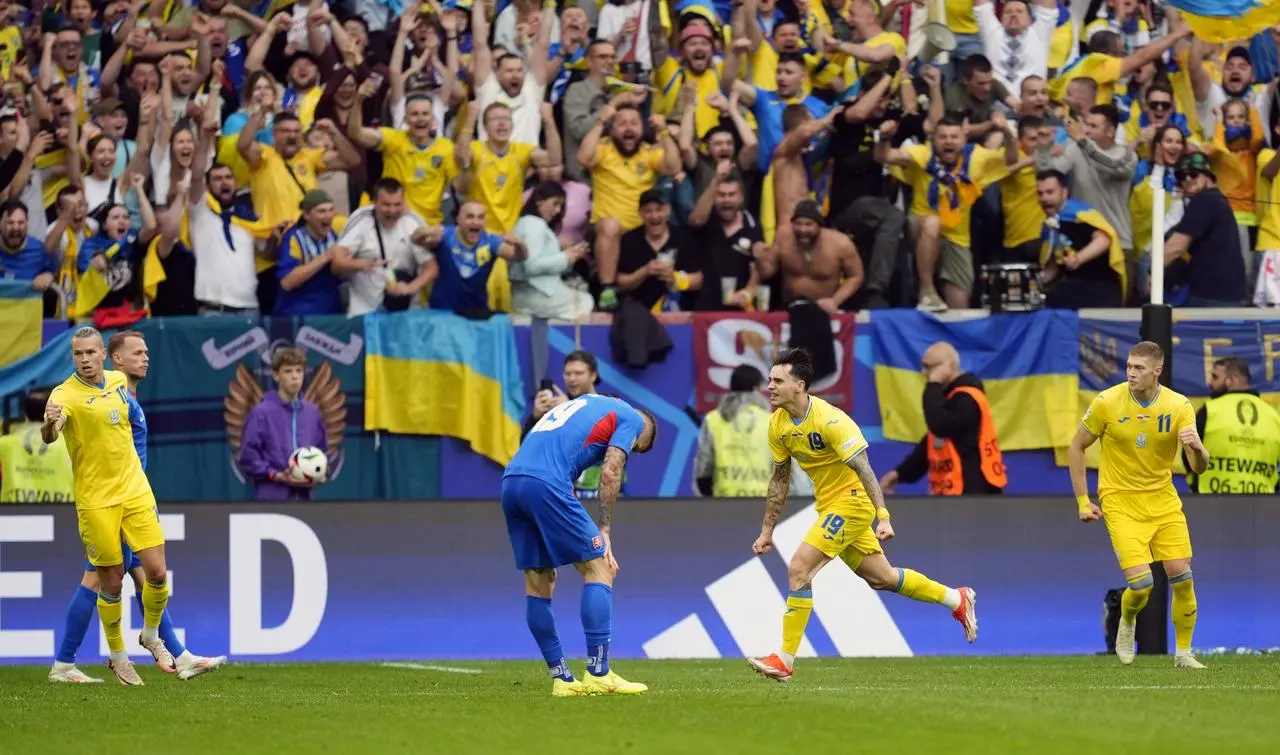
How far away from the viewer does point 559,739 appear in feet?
29.0

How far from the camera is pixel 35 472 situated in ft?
56.0

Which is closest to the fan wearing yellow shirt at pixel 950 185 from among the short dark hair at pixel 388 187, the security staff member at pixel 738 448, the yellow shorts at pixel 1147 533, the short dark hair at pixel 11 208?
the security staff member at pixel 738 448

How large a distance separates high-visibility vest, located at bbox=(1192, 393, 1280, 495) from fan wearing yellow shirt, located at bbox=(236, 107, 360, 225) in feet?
30.0

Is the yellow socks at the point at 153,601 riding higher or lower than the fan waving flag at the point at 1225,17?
lower

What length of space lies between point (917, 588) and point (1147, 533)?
1743 mm

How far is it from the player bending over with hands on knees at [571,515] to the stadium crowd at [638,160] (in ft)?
25.0

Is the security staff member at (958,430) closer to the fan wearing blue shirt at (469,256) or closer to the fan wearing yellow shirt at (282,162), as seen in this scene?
the fan wearing blue shirt at (469,256)

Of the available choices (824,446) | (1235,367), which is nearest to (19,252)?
(824,446)

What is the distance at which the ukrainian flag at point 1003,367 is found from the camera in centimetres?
1811

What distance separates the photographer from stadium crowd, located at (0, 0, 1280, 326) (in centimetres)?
1853

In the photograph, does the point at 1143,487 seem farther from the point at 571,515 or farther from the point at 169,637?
the point at 169,637

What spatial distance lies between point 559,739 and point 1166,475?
613 centimetres

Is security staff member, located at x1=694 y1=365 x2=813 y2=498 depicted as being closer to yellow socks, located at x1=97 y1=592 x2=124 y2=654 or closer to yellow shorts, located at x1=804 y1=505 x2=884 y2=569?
yellow shorts, located at x1=804 y1=505 x2=884 y2=569

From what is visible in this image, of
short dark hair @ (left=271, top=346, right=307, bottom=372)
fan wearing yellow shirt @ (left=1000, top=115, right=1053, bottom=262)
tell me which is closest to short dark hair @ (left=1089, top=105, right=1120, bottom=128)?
fan wearing yellow shirt @ (left=1000, top=115, right=1053, bottom=262)
